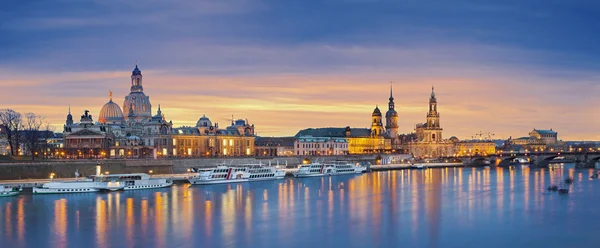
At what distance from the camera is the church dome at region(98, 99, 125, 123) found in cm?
13588

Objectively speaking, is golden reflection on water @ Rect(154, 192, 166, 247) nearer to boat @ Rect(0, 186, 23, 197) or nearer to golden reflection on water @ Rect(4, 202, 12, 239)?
golden reflection on water @ Rect(4, 202, 12, 239)

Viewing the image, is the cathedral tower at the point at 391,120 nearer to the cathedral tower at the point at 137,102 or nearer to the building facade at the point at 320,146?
the building facade at the point at 320,146

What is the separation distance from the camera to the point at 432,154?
185m

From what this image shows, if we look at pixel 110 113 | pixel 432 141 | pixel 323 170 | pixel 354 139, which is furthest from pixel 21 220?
pixel 432 141

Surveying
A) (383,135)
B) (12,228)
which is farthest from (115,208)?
(383,135)

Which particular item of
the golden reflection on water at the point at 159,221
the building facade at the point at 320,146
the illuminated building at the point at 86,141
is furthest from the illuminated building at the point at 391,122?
the golden reflection on water at the point at 159,221

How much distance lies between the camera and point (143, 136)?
387 feet

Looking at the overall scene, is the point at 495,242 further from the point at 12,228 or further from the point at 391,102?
the point at 391,102

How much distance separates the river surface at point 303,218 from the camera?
40.6 m

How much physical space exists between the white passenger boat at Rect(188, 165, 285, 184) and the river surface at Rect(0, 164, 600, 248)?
7.65 meters

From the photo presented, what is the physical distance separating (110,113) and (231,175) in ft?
201

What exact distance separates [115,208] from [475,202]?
96.5 feet

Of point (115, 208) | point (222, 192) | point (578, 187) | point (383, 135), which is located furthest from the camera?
point (383, 135)

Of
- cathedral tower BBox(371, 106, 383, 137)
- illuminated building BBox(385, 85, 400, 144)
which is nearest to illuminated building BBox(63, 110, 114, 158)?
cathedral tower BBox(371, 106, 383, 137)
